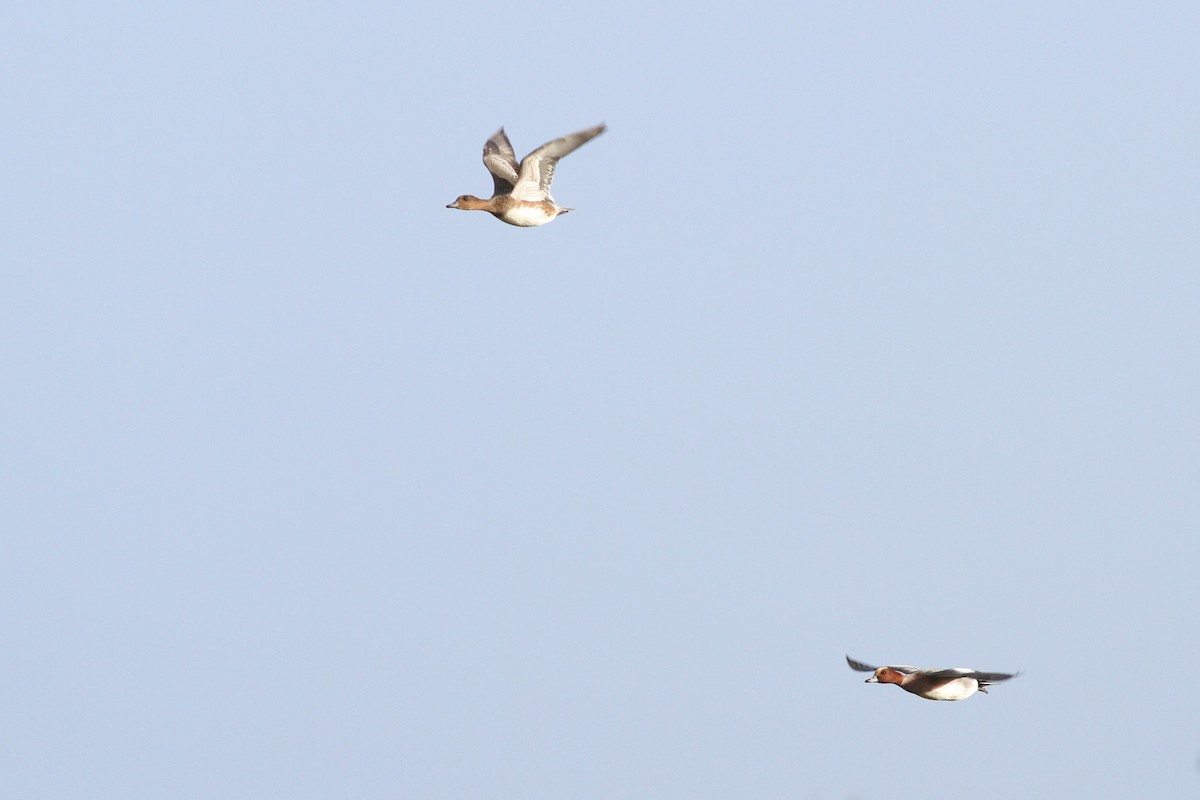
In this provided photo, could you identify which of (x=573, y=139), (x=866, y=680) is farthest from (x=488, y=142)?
(x=866, y=680)

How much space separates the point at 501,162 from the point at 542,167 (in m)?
2.95

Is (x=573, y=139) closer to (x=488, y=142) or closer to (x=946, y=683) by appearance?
(x=488, y=142)

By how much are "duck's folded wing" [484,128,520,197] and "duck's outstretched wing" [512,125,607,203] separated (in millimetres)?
526

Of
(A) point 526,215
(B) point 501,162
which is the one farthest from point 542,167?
(B) point 501,162

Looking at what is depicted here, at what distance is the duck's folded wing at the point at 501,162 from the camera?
32.7 m

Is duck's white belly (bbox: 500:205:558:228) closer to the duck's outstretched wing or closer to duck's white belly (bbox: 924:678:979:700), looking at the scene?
the duck's outstretched wing

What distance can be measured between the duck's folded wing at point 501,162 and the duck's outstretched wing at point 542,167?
1.73 ft

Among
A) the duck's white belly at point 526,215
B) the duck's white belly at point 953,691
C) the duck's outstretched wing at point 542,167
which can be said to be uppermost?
the duck's outstretched wing at point 542,167

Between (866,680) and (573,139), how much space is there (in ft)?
32.1

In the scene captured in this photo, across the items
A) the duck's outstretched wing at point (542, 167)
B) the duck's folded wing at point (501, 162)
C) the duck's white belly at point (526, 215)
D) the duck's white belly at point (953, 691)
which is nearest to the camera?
the duck's white belly at point (953, 691)

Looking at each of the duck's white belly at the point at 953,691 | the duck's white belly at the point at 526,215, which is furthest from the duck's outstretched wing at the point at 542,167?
the duck's white belly at the point at 953,691

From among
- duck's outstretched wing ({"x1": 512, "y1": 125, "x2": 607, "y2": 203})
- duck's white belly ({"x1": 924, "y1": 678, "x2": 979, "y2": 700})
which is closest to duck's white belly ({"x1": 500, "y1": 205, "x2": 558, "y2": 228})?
duck's outstretched wing ({"x1": 512, "y1": 125, "x2": 607, "y2": 203})

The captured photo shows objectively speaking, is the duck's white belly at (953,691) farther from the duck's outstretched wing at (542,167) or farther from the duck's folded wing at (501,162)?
the duck's folded wing at (501,162)

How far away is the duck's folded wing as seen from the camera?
3269cm
